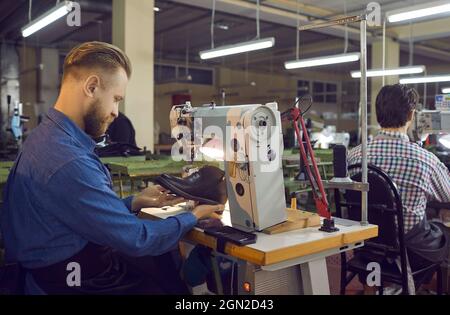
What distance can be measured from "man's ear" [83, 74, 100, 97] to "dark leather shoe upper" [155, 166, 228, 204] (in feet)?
1.34

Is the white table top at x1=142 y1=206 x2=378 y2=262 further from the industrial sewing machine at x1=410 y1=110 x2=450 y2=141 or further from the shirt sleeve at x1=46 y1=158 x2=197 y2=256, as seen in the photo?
the industrial sewing machine at x1=410 y1=110 x2=450 y2=141

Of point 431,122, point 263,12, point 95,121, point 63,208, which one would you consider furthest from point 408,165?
point 263,12

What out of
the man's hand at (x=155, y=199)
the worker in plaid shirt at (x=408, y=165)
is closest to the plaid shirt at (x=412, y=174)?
the worker in plaid shirt at (x=408, y=165)

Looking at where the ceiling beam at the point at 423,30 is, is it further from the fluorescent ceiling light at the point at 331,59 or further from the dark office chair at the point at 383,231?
the dark office chair at the point at 383,231

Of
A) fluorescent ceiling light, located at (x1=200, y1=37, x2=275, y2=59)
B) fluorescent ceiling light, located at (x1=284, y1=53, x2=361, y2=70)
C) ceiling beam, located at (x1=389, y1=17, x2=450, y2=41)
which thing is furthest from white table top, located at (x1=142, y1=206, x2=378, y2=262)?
ceiling beam, located at (x1=389, y1=17, x2=450, y2=41)

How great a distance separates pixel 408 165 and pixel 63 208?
1.40 m

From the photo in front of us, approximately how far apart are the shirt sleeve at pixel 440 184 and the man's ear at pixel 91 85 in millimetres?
1425

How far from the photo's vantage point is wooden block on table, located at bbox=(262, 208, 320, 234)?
4.65 feet

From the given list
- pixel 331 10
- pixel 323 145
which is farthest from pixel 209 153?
pixel 331 10

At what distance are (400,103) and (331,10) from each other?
17.8 feet

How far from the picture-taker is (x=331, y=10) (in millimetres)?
6934

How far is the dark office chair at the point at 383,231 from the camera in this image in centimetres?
173

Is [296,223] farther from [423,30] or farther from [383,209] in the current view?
[423,30]
